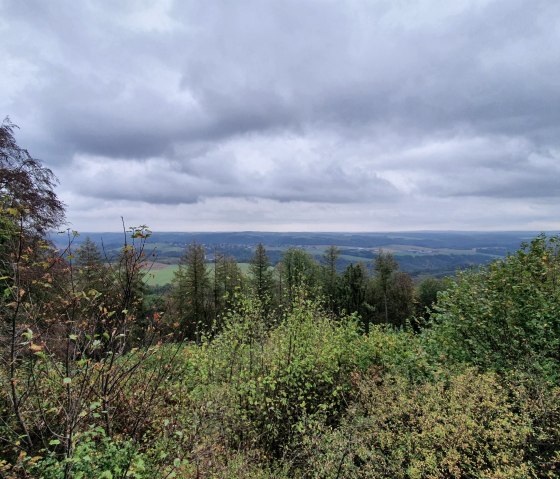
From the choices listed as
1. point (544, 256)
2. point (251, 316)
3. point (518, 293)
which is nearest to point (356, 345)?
point (251, 316)

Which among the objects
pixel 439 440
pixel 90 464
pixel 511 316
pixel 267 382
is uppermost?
pixel 511 316

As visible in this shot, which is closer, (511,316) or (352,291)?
(511,316)

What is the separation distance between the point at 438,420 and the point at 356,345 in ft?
11.2

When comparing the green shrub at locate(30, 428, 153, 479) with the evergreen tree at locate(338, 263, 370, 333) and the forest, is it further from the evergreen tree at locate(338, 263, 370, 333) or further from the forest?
the evergreen tree at locate(338, 263, 370, 333)

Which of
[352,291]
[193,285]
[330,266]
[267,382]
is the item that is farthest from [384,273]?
[267,382]

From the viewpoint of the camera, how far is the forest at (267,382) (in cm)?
432

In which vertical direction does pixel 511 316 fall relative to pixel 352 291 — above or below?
above

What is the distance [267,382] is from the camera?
24.5ft

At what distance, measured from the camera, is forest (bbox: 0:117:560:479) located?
432 cm

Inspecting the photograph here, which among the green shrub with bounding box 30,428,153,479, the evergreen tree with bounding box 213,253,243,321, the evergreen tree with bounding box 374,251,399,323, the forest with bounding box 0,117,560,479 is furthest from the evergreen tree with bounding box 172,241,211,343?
the green shrub with bounding box 30,428,153,479

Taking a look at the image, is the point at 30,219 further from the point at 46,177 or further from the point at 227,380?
the point at 227,380

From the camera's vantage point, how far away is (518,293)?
306 inches

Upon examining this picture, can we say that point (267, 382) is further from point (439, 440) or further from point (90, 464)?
point (90, 464)

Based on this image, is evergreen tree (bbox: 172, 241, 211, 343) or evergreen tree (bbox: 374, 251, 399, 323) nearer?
evergreen tree (bbox: 172, 241, 211, 343)
